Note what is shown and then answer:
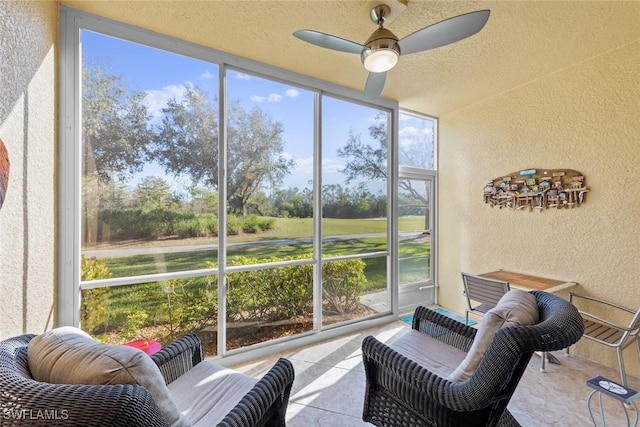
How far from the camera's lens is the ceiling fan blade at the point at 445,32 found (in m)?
1.48

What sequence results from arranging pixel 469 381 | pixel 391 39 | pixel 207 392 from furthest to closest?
pixel 391 39 < pixel 207 392 < pixel 469 381

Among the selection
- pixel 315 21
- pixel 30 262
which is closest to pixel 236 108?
pixel 315 21

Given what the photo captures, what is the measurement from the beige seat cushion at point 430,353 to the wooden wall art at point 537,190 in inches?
77.4

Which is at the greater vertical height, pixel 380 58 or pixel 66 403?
pixel 380 58

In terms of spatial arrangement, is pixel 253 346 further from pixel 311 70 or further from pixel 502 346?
pixel 311 70

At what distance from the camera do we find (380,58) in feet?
5.51

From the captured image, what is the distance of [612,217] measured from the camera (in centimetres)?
242

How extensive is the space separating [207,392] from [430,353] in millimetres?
1312

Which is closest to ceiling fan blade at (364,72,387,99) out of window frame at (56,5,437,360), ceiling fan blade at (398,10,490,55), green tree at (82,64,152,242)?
ceiling fan blade at (398,10,490,55)

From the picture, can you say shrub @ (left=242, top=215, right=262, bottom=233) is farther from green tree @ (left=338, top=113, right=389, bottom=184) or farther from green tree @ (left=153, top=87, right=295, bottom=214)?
green tree @ (left=338, top=113, right=389, bottom=184)

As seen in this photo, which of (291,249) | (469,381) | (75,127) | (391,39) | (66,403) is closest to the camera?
(66,403)

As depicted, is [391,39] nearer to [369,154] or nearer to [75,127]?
[369,154]

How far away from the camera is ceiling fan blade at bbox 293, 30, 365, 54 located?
5.49 feet

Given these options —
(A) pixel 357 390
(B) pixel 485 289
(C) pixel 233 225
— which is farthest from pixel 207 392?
(B) pixel 485 289
